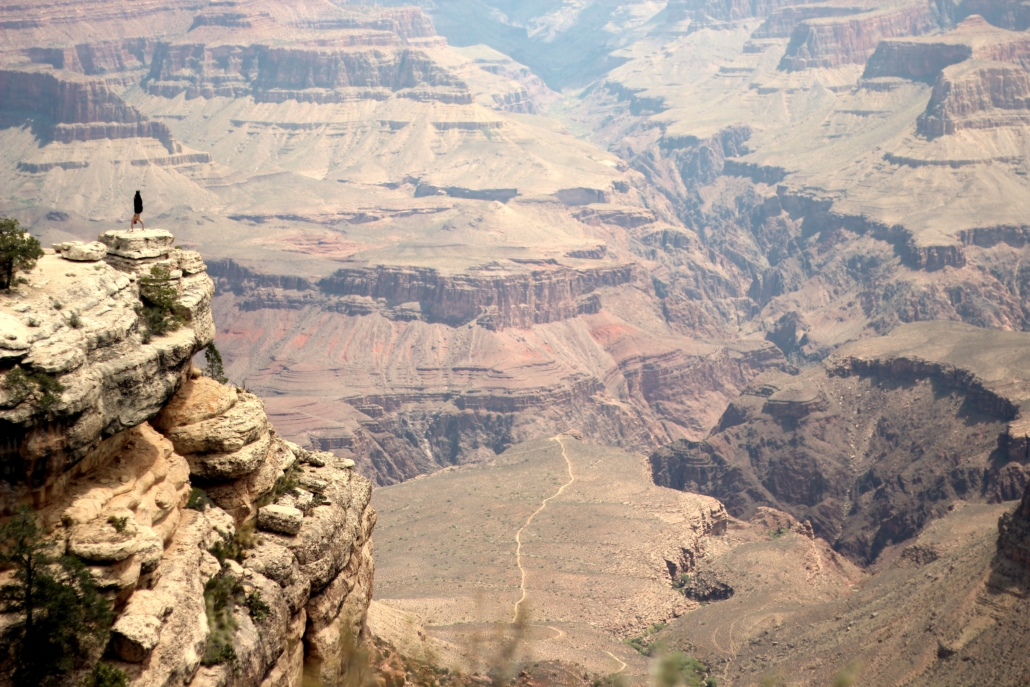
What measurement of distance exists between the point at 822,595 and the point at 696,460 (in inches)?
1837

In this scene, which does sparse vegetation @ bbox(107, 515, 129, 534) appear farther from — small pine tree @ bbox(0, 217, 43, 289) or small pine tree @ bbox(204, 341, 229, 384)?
small pine tree @ bbox(204, 341, 229, 384)

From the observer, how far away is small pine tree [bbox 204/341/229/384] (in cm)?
4184

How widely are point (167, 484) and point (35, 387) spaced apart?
22.3 feet

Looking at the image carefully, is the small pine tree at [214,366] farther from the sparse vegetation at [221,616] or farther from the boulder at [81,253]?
the sparse vegetation at [221,616]

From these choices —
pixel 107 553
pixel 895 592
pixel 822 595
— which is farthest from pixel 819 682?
pixel 107 553

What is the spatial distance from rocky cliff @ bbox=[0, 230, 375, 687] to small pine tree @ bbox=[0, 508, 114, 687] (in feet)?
2.01

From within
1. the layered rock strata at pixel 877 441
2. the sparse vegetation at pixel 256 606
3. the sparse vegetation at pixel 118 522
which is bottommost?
the layered rock strata at pixel 877 441

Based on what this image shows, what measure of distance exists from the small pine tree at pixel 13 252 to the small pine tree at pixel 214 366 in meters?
8.01

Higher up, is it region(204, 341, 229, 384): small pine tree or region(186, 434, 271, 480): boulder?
region(204, 341, 229, 384): small pine tree

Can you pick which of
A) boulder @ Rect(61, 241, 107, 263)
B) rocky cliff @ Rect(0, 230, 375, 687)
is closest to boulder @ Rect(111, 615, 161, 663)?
rocky cliff @ Rect(0, 230, 375, 687)

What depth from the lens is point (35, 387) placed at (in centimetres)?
3012

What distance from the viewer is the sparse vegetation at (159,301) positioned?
36969 mm

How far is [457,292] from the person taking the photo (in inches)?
7195

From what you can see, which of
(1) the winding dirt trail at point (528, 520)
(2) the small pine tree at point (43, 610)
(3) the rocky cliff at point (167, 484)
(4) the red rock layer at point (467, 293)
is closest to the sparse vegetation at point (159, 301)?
(3) the rocky cliff at point (167, 484)
